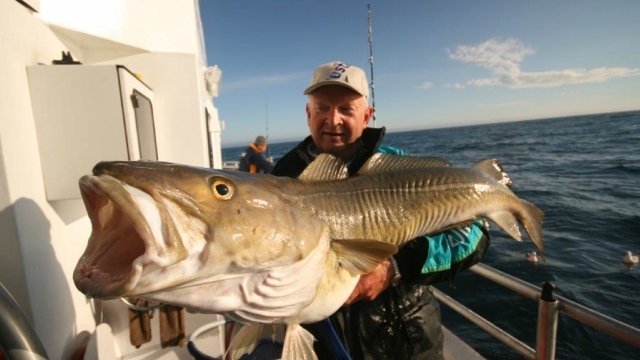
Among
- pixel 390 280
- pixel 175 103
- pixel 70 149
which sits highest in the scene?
pixel 175 103

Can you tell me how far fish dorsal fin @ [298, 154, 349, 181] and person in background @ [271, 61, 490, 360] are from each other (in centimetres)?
66

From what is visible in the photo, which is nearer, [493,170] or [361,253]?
[361,253]

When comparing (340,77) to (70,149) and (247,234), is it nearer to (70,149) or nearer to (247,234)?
(247,234)

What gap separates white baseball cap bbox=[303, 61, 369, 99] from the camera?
2857mm

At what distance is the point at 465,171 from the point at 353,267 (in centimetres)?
140

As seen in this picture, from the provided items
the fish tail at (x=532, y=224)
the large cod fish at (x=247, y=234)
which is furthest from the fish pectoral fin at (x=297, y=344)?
the fish tail at (x=532, y=224)

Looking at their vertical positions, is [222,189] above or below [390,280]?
above

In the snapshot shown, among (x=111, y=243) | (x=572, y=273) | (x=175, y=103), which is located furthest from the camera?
(x=572, y=273)

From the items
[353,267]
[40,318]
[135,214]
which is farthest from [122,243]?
[40,318]

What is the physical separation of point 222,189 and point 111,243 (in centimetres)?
47

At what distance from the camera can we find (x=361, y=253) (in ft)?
5.95

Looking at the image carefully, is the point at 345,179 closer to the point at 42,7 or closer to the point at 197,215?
the point at 197,215

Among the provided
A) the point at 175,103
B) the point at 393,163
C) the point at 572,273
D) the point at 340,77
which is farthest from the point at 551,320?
the point at 572,273

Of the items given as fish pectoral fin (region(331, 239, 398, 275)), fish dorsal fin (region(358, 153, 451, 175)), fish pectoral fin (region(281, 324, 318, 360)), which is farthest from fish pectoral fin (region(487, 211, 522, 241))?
fish pectoral fin (region(281, 324, 318, 360))
